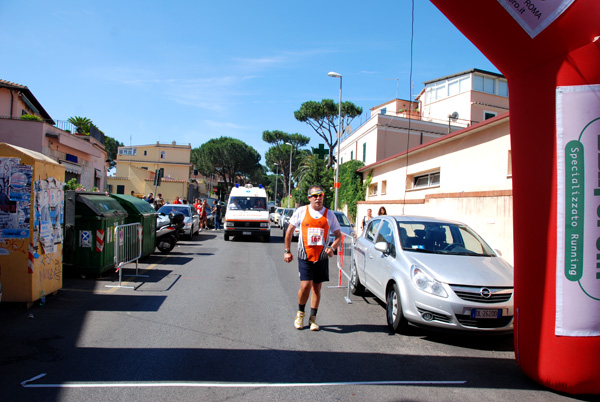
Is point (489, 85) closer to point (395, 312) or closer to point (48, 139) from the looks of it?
point (48, 139)

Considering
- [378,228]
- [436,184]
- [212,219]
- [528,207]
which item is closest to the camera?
[528,207]

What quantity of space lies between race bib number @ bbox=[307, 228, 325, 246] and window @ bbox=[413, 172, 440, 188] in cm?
1305

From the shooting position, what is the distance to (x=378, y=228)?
7520 millimetres

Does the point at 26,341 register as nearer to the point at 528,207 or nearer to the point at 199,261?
the point at 528,207

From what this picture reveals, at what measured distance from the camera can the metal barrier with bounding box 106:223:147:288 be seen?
29.1ft

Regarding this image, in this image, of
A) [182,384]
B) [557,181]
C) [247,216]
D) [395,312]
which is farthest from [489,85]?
[182,384]

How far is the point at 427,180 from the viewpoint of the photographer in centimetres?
1898

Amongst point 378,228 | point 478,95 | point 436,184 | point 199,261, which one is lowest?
point 199,261

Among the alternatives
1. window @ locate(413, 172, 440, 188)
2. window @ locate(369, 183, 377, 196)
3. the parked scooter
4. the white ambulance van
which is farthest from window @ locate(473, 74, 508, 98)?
the parked scooter

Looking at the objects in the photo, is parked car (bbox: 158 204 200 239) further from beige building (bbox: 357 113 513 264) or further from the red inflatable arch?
the red inflatable arch

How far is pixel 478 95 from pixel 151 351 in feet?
111

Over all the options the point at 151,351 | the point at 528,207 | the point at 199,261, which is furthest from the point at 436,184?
the point at 151,351

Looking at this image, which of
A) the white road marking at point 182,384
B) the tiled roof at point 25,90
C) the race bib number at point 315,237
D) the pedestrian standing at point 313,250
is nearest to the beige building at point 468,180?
the pedestrian standing at point 313,250

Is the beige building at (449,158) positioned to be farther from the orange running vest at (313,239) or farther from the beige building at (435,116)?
the orange running vest at (313,239)
